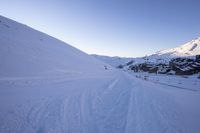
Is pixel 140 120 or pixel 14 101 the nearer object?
pixel 140 120

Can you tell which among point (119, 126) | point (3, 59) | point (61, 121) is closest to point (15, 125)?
point (61, 121)

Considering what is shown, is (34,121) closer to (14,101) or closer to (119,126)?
(14,101)

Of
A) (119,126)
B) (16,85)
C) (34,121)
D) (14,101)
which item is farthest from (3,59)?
(119,126)

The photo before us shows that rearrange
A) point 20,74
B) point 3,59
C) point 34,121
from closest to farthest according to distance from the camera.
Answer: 1. point 34,121
2. point 20,74
3. point 3,59

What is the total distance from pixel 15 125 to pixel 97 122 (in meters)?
2.82

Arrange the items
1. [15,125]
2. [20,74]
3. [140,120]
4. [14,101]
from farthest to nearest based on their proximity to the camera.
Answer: [20,74]
[14,101]
[140,120]
[15,125]

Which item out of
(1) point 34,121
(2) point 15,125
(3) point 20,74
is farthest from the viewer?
(3) point 20,74

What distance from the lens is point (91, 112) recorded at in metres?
7.16

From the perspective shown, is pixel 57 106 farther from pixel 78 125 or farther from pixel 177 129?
pixel 177 129

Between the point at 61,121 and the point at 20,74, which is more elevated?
the point at 20,74

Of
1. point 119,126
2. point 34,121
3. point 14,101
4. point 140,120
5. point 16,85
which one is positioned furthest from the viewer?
point 16,85

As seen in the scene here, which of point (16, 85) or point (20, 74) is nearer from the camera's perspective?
point (16, 85)

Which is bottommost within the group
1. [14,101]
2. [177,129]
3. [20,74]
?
[177,129]

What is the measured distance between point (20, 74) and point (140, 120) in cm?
955
